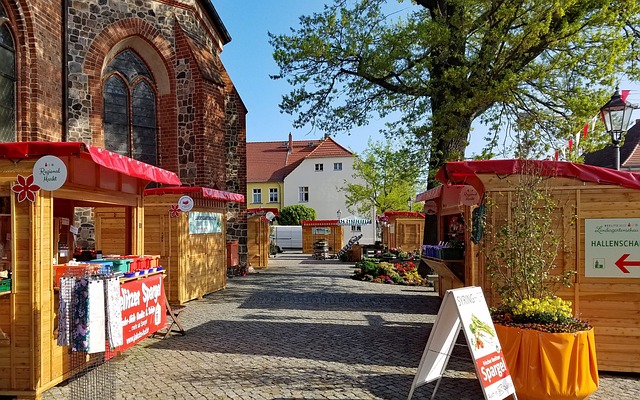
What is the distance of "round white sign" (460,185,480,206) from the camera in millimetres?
7336

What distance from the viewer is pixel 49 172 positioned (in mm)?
5156

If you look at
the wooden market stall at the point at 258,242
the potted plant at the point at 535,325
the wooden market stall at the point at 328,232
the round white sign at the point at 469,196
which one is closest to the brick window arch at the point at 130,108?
the wooden market stall at the point at 258,242

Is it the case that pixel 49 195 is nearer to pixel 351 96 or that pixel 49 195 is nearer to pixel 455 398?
pixel 455 398

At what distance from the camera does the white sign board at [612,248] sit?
20.7ft

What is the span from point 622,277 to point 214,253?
10.2m

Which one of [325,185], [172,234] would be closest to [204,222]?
[172,234]

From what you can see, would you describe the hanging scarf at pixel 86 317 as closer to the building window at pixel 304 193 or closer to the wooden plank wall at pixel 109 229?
the wooden plank wall at pixel 109 229

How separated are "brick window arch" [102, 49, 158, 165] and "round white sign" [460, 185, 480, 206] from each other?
35.1 feet

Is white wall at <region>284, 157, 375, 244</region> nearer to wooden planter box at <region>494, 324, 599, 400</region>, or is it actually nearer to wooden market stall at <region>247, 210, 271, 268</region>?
wooden market stall at <region>247, 210, 271, 268</region>

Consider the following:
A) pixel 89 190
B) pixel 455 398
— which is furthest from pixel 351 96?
pixel 455 398

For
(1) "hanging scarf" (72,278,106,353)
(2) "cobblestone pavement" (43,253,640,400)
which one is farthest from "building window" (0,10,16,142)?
(1) "hanging scarf" (72,278,106,353)

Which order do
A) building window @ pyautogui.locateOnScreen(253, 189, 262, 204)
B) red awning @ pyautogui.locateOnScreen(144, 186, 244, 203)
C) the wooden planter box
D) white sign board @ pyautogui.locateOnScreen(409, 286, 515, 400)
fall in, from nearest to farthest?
white sign board @ pyautogui.locateOnScreen(409, 286, 515, 400)
the wooden planter box
red awning @ pyautogui.locateOnScreen(144, 186, 244, 203)
building window @ pyautogui.locateOnScreen(253, 189, 262, 204)

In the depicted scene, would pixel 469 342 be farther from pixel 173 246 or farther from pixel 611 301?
pixel 173 246

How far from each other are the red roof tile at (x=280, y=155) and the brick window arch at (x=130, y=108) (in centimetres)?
3464
